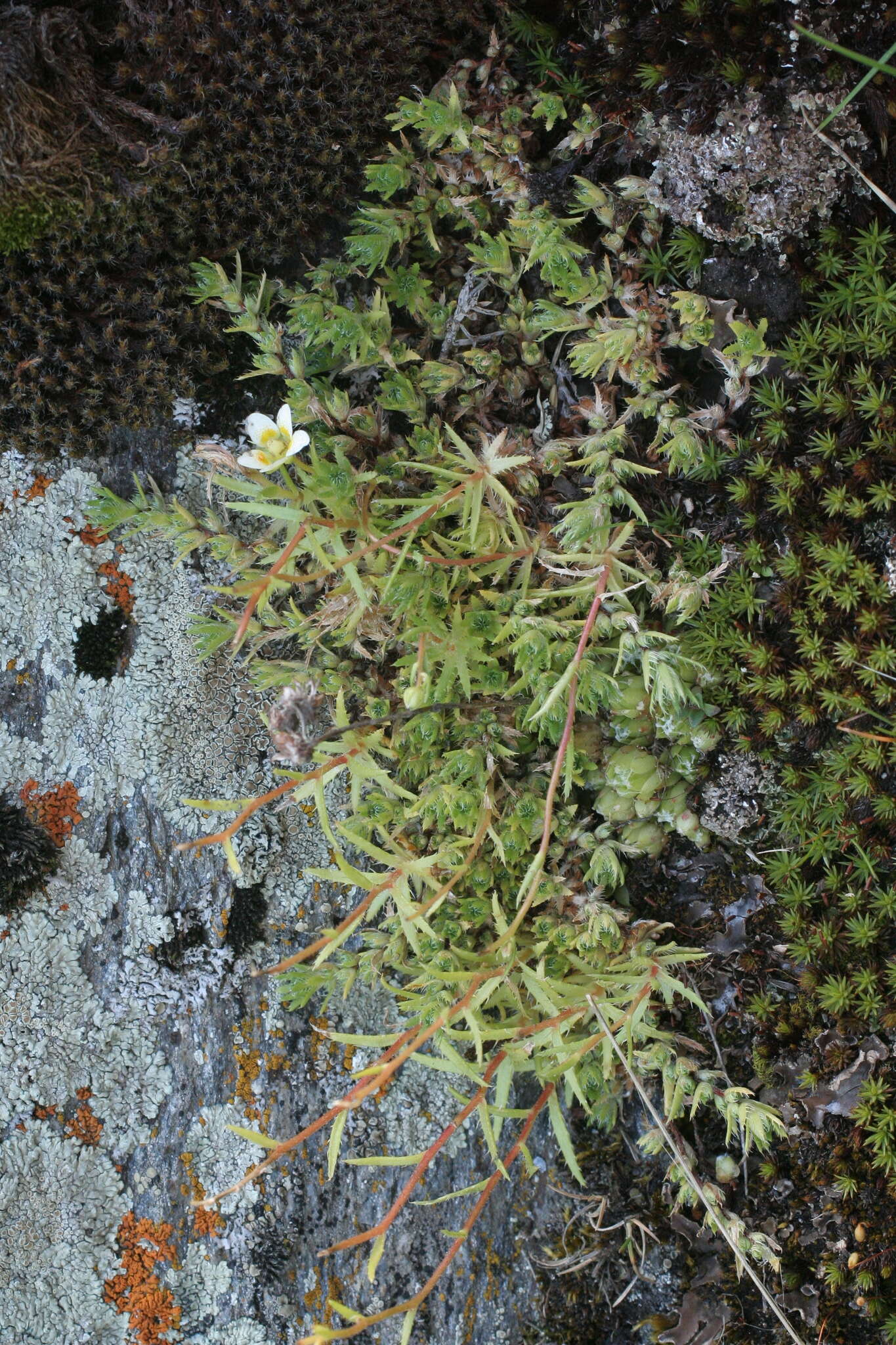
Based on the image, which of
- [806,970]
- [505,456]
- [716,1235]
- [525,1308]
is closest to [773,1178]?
[716,1235]

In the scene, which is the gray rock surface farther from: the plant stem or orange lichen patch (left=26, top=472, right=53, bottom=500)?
the plant stem

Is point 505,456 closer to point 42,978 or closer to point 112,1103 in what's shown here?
point 42,978

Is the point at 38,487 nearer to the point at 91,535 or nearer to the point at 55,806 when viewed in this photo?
the point at 91,535

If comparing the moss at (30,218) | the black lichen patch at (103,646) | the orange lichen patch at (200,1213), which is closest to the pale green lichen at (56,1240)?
the orange lichen patch at (200,1213)

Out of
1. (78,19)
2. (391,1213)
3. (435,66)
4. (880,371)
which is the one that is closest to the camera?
(391,1213)

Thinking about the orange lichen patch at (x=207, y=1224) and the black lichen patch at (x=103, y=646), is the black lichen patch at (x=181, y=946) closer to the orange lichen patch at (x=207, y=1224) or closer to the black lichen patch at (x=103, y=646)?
the orange lichen patch at (x=207, y=1224)

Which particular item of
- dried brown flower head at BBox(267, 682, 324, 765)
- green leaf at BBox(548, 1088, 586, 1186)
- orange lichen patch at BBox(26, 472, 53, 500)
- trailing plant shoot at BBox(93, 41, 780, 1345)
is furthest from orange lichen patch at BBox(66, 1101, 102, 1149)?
orange lichen patch at BBox(26, 472, 53, 500)
